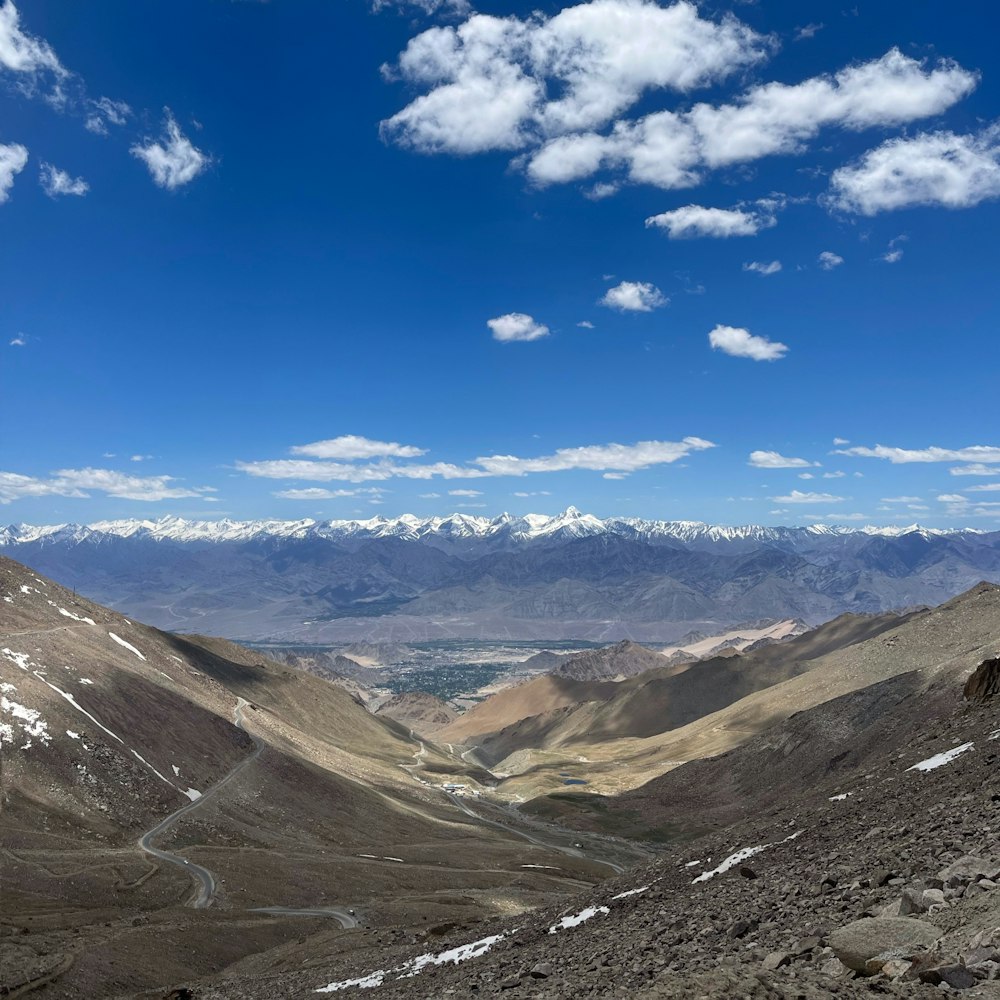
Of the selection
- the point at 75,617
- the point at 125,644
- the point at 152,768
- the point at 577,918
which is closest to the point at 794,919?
the point at 577,918

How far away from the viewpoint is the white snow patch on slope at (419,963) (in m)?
36.0

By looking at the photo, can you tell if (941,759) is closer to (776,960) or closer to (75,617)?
(776,960)

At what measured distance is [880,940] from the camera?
1706 centimetres

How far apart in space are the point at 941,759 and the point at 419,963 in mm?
30928

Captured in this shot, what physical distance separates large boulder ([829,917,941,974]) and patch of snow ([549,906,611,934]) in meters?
20.1

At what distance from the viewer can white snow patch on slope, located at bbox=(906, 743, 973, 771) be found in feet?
134

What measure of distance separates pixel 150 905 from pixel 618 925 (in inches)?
1995

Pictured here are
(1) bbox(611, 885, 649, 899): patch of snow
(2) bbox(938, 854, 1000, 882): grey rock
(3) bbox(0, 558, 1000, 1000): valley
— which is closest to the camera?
Result: (2) bbox(938, 854, 1000, 882): grey rock

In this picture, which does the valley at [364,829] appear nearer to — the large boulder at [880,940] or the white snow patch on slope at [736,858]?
the white snow patch on slope at [736,858]

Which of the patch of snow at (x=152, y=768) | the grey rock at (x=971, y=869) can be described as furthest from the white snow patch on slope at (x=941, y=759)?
the patch of snow at (x=152, y=768)

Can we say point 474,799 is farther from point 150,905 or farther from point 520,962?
point 520,962

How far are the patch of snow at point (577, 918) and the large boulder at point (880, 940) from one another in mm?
20111

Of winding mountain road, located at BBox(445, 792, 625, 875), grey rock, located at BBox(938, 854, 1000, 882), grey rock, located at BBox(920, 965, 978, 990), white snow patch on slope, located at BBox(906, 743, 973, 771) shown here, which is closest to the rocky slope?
winding mountain road, located at BBox(445, 792, 625, 875)

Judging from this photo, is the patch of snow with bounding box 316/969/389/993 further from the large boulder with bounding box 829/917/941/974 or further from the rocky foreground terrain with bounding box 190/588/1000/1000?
the large boulder with bounding box 829/917/941/974
